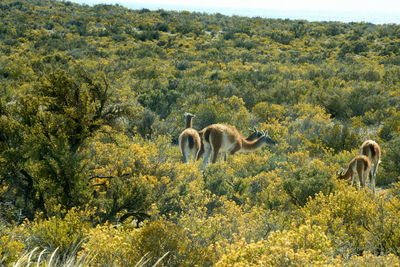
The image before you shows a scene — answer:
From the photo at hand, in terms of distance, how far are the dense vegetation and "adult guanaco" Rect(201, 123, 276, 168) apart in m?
0.40

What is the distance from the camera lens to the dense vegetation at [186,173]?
195 inches

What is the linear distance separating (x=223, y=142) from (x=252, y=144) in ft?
3.21

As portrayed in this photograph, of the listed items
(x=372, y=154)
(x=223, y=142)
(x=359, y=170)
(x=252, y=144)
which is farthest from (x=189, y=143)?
(x=372, y=154)

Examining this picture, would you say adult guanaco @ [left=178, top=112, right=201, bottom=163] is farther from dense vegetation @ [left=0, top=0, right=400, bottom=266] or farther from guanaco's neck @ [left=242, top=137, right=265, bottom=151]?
guanaco's neck @ [left=242, top=137, right=265, bottom=151]

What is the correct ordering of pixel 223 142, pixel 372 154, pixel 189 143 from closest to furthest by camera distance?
pixel 372 154, pixel 189 143, pixel 223 142

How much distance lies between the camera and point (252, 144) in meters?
12.1

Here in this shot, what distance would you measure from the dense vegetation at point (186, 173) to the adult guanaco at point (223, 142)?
1.32 ft

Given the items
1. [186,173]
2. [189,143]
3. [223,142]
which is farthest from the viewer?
[223,142]

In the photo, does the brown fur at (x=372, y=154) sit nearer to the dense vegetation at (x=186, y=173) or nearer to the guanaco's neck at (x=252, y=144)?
the dense vegetation at (x=186, y=173)

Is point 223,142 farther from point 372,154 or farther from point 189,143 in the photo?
point 372,154

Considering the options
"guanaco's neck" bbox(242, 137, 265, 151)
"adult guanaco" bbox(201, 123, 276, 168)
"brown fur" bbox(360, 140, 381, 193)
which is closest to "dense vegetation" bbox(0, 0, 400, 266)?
"guanaco's neck" bbox(242, 137, 265, 151)

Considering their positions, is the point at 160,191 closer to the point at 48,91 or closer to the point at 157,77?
the point at 48,91

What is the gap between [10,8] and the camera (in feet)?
171

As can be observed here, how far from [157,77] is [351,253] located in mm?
20124
